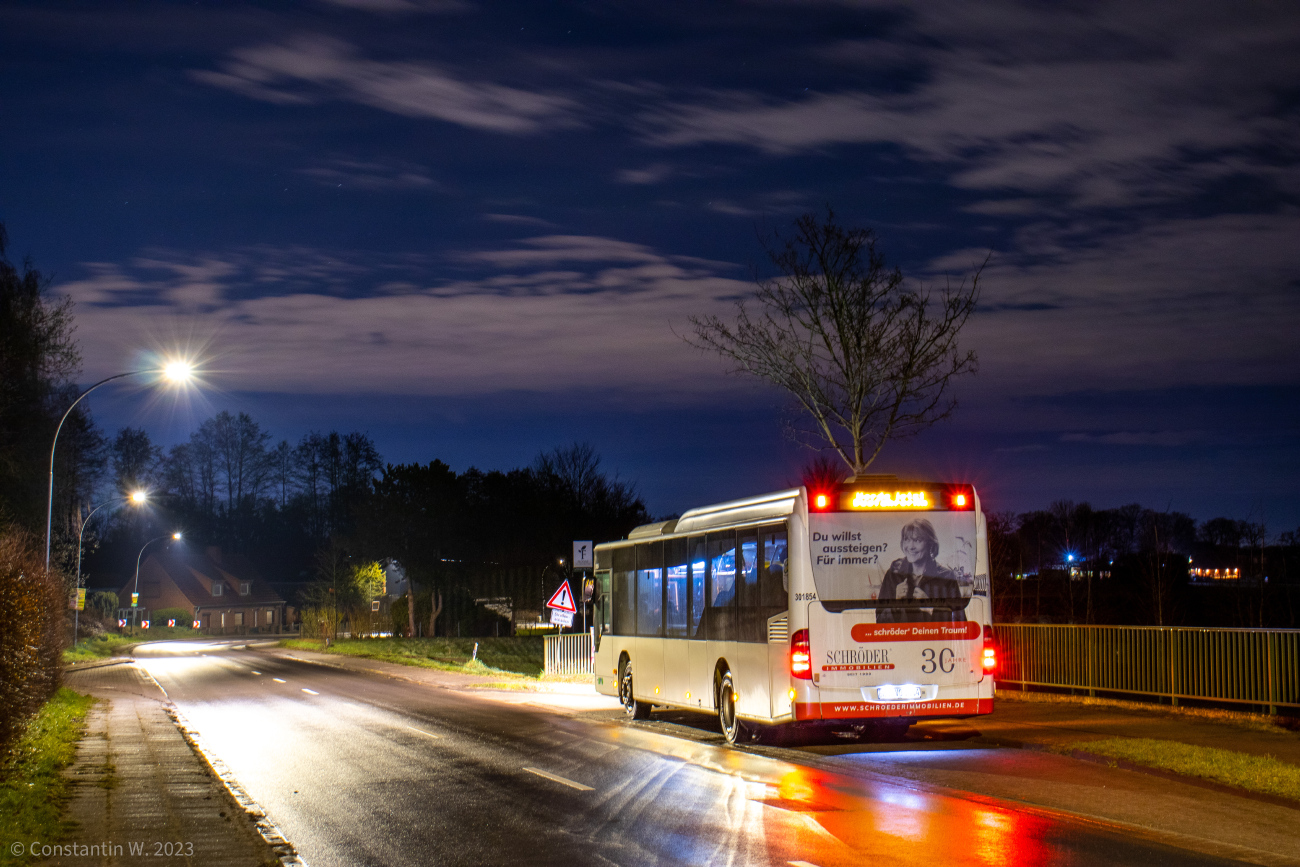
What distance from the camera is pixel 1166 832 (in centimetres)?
933

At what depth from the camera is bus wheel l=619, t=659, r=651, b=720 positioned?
20484 millimetres

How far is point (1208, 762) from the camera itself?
1216cm

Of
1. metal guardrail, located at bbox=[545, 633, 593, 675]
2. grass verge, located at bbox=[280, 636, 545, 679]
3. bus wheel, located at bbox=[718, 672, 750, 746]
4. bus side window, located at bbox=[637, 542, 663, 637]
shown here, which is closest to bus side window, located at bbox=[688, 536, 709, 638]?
bus wheel, located at bbox=[718, 672, 750, 746]

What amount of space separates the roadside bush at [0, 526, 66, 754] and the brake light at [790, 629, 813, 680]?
861 centimetres

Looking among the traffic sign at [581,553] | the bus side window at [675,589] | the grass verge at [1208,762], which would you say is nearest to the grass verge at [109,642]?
the traffic sign at [581,553]

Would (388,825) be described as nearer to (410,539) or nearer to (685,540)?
(685,540)

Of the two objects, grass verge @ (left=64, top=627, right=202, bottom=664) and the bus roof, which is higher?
the bus roof

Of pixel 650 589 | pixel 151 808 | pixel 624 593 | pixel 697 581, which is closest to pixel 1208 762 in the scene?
pixel 697 581

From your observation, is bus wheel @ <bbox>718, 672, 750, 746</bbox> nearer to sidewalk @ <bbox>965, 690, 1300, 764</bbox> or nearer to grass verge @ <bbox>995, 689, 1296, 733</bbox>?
sidewalk @ <bbox>965, 690, 1300, 764</bbox>

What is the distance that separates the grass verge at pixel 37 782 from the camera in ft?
30.4

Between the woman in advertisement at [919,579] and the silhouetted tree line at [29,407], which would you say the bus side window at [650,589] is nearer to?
the woman in advertisement at [919,579]

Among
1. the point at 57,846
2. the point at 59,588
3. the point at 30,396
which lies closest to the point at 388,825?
the point at 57,846

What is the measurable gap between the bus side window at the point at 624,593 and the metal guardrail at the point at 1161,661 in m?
6.90

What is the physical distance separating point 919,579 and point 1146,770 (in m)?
3.41
